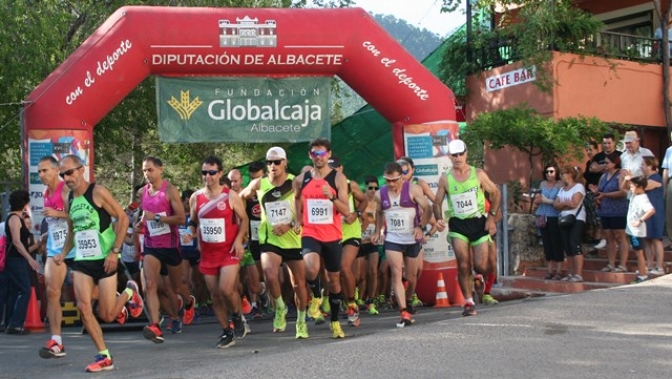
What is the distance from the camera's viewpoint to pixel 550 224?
14898mm

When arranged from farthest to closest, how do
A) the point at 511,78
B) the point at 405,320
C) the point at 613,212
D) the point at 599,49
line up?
the point at 511,78, the point at 599,49, the point at 613,212, the point at 405,320

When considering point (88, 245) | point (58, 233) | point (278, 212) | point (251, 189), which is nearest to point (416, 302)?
point (251, 189)

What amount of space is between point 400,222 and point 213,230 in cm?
236

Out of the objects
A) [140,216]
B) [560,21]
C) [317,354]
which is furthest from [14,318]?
[560,21]

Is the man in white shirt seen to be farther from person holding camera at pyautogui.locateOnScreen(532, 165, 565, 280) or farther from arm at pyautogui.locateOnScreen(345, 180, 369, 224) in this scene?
arm at pyautogui.locateOnScreen(345, 180, 369, 224)

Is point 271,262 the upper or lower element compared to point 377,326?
upper

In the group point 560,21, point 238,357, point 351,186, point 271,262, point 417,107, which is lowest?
point 238,357

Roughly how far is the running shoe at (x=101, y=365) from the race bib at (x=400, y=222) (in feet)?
13.2

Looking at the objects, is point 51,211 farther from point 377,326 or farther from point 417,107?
point 417,107

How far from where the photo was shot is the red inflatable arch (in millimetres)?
14031

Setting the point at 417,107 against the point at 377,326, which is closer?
Answer: the point at 377,326

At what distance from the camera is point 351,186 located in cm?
1198

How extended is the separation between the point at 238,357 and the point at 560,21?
12.0m

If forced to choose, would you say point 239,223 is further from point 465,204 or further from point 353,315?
point 465,204
